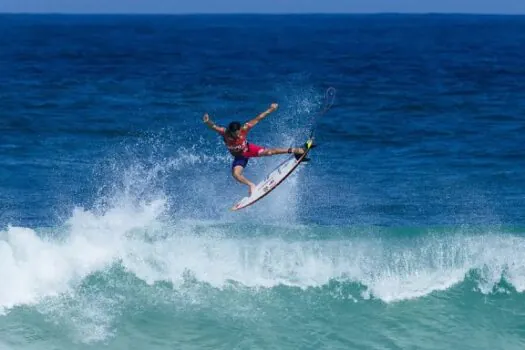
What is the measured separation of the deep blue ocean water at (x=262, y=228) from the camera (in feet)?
48.8

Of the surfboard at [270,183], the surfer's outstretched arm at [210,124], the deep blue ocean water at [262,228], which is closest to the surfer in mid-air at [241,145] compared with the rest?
the surfer's outstretched arm at [210,124]

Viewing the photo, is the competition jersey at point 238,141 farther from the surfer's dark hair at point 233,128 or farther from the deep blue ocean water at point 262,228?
the deep blue ocean water at point 262,228

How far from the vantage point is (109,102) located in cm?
4056

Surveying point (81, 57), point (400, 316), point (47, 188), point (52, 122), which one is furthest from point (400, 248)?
point (81, 57)

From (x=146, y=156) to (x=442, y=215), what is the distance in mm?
10750

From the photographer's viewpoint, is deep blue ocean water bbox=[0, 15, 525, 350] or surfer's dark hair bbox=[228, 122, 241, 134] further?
surfer's dark hair bbox=[228, 122, 241, 134]

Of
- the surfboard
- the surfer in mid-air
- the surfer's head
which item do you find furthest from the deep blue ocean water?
the surfer's head

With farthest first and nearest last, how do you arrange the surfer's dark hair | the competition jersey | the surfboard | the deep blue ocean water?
the surfboard → the competition jersey → the surfer's dark hair → the deep blue ocean water

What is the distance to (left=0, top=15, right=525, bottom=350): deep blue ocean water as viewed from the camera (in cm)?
1486

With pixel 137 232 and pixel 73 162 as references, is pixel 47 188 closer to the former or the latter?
pixel 73 162

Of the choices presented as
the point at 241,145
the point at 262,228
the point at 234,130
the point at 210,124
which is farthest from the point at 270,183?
the point at 262,228

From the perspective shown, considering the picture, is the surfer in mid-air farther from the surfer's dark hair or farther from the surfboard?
the surfboard

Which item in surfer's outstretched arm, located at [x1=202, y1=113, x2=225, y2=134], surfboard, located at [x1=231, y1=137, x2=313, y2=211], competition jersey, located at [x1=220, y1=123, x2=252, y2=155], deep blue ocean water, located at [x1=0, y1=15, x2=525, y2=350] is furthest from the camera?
surfboard, located at [x1=231, y1=137, x2=313, y2=211]

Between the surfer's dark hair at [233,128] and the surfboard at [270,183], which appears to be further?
the surfboard at [270,183]
